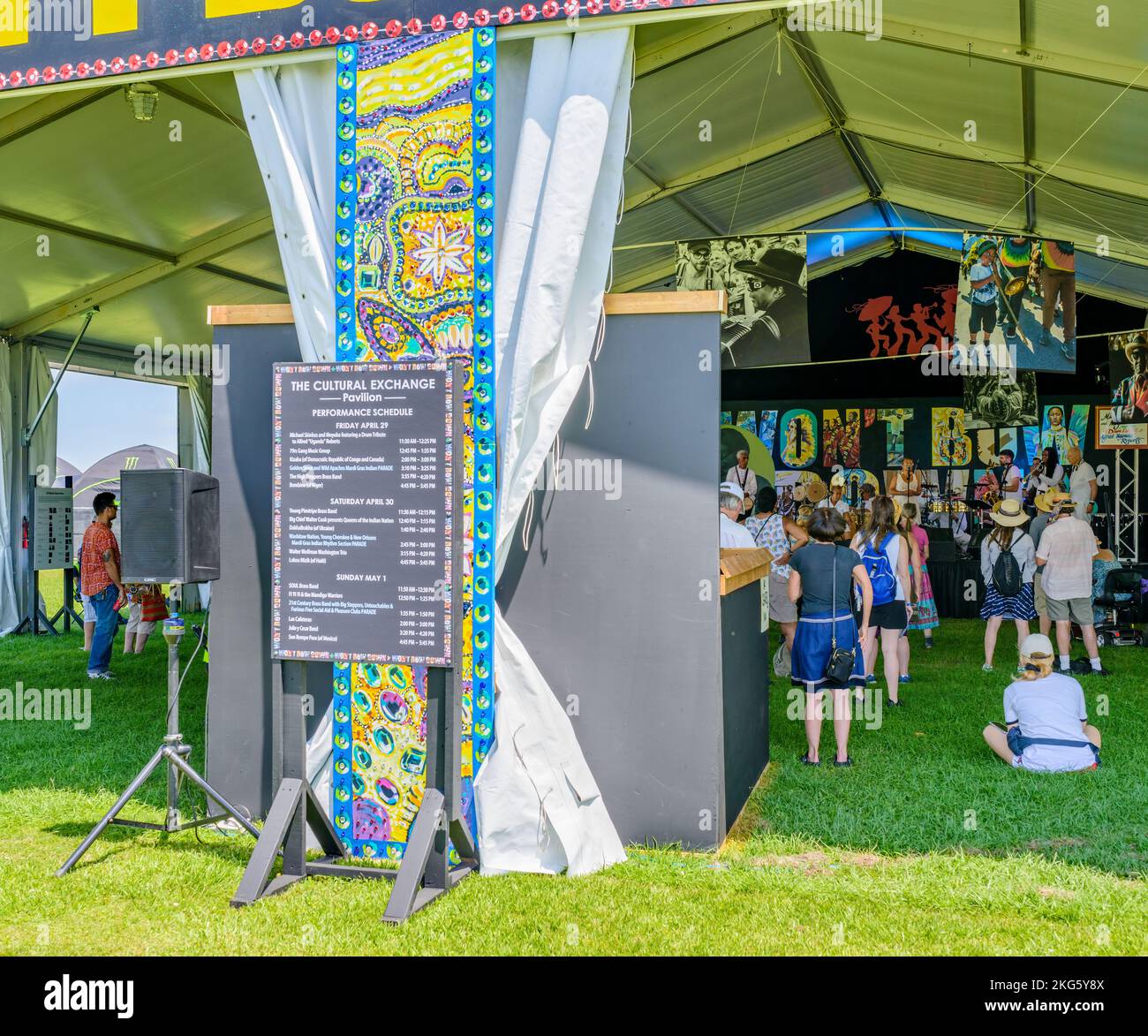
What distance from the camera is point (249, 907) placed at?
12.9 ft

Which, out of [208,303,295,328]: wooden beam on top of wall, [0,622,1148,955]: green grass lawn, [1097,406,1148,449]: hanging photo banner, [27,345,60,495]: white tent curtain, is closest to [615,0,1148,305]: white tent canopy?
[1097,406,1148,449]: hanging photo banner

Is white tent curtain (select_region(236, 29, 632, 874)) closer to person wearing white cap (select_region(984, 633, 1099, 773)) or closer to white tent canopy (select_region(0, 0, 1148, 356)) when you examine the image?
white tent canopy (select_region(0, 0, 1148, 356))

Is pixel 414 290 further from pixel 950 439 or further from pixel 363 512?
pixel 950 439

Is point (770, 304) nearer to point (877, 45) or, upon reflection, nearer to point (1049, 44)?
point (877, 45)

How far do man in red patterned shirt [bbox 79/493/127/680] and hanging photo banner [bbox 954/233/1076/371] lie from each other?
28.0 ft

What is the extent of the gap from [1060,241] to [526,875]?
28.0ft

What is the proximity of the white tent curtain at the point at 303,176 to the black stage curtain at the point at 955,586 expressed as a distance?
12.4 meters

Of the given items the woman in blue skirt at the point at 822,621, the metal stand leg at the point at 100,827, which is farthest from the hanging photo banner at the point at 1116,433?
the metal stand leg at the point at 100,827

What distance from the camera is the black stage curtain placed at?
15359mm

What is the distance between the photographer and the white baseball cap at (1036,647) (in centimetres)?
605

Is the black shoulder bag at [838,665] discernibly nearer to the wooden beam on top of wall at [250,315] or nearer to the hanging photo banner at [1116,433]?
the wooden beam on top of wall at [250,315]

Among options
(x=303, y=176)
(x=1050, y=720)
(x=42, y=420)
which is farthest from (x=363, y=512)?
(x=42, y=420)
